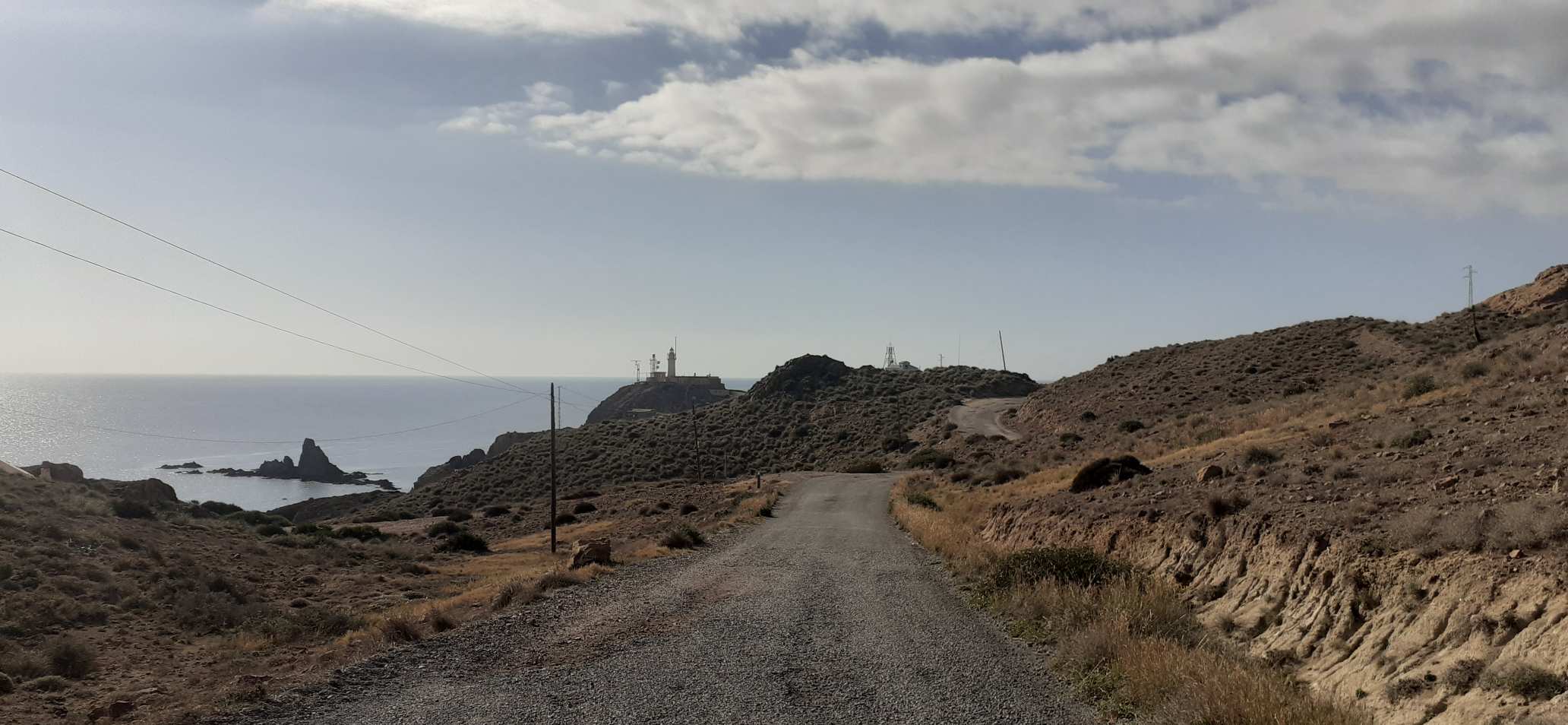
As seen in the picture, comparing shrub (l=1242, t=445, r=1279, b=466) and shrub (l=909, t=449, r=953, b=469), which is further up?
shrub (l=1242, t=445, r=1279, b=466)

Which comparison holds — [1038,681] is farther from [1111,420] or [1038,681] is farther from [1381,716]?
[1111,420]

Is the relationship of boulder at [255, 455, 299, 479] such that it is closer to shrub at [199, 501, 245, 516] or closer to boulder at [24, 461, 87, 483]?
shrub at [199, 501, 245, 516]

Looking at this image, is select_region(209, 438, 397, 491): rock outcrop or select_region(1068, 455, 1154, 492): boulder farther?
select_region(209, 438, 397, 491): rock outcrop

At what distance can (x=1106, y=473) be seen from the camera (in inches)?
917

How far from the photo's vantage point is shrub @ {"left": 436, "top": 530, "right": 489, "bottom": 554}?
42000 millimetres

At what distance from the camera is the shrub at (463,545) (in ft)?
138

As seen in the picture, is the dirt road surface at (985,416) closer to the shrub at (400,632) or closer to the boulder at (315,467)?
the shrub at (400,632)

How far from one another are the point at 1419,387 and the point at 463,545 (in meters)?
39.4

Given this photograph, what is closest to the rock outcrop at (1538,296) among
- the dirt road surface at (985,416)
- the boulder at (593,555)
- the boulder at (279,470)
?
the dirt road surface at (985,416)

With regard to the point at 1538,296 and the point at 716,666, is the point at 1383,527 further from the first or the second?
the point at 1538,296

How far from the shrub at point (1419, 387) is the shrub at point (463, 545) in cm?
3756

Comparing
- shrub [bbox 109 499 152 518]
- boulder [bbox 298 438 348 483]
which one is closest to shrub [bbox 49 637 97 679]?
shrub [bbox 109 499 152 518]

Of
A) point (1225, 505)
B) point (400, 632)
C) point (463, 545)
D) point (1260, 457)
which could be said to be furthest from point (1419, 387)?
point (463, 545)

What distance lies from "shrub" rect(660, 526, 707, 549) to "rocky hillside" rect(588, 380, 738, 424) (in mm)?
100694
